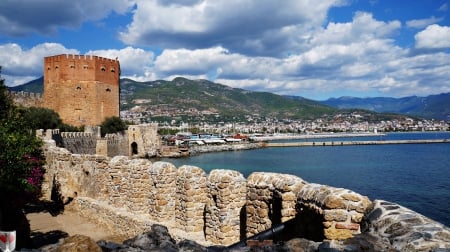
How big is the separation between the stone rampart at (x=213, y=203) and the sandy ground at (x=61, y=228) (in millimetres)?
275

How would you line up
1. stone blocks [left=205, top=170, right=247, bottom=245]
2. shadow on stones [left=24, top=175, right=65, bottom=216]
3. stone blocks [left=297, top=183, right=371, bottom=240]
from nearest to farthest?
1. stone blocks [left=297, top=183, right=371, bottom=240]
2. stone blocks [left=205, top=170, right=247, bottom=245]
3. shadow on stones [left=24, top=175, right=65, bottom=216]

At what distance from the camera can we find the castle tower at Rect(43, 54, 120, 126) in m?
50.8

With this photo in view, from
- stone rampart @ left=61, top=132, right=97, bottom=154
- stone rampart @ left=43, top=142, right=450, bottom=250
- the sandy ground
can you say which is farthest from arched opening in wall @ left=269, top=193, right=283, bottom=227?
stone rampart @ left=61, top=132, right=97, bottom=154

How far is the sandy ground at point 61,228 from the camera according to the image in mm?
10852

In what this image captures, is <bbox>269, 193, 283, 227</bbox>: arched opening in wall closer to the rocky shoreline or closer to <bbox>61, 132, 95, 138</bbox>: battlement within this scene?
the rocky shoreline

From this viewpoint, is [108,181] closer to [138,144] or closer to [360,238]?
[360,238]

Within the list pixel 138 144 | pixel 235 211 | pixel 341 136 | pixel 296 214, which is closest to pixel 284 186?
pixel 296 214

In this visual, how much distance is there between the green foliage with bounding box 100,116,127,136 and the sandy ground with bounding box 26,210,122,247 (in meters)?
39.2

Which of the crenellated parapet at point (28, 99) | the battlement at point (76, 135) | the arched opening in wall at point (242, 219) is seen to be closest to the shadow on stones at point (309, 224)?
the arched opening in wall at point (242, 219)

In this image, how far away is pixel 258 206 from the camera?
6605 millimetres

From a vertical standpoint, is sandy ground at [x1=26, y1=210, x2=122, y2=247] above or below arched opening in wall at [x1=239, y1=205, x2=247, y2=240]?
below

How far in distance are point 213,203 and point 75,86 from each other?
158ft

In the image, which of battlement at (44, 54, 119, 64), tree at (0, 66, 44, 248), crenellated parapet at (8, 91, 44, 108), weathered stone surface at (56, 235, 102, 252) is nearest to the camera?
weathered stone surface at (56, 235, 102, 252)

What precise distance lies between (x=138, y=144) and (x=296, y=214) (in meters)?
58.9
